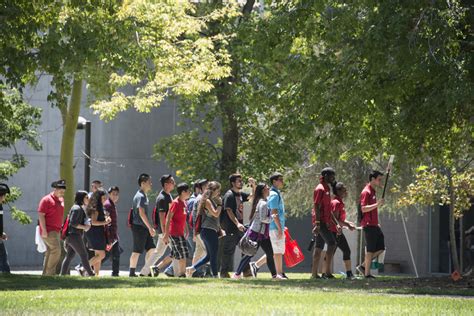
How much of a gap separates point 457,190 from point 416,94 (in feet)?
27.6

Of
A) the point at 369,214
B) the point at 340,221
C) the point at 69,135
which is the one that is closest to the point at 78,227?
the point at 69,135

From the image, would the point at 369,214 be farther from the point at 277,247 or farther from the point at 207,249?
the point at 207,249

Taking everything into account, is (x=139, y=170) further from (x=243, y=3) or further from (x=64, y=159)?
(x=64, y=159)

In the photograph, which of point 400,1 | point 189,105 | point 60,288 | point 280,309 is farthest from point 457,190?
point 280,309

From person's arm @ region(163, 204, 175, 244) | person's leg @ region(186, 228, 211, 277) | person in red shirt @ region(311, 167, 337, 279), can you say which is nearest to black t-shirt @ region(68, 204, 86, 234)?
person's arm @ region(163, 204, 175, 244)

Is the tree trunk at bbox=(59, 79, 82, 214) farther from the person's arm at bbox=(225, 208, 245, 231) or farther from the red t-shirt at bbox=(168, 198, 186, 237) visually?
the person's arm at bbox=(225, 208, 245, 231)

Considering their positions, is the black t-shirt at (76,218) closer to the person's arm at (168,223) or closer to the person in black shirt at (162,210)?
the person's arm at (168,223)

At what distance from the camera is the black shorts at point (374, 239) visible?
20.4 meters

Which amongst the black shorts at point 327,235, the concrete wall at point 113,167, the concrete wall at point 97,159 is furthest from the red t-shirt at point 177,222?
the concrete wall at point 97,159

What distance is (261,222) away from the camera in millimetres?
20094

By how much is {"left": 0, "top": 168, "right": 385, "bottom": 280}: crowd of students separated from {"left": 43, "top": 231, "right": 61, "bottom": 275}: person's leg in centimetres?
2

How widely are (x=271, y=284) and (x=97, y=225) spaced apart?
453cm

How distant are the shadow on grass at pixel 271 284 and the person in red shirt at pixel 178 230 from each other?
2066 millimetres

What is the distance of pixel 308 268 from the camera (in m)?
40.9
